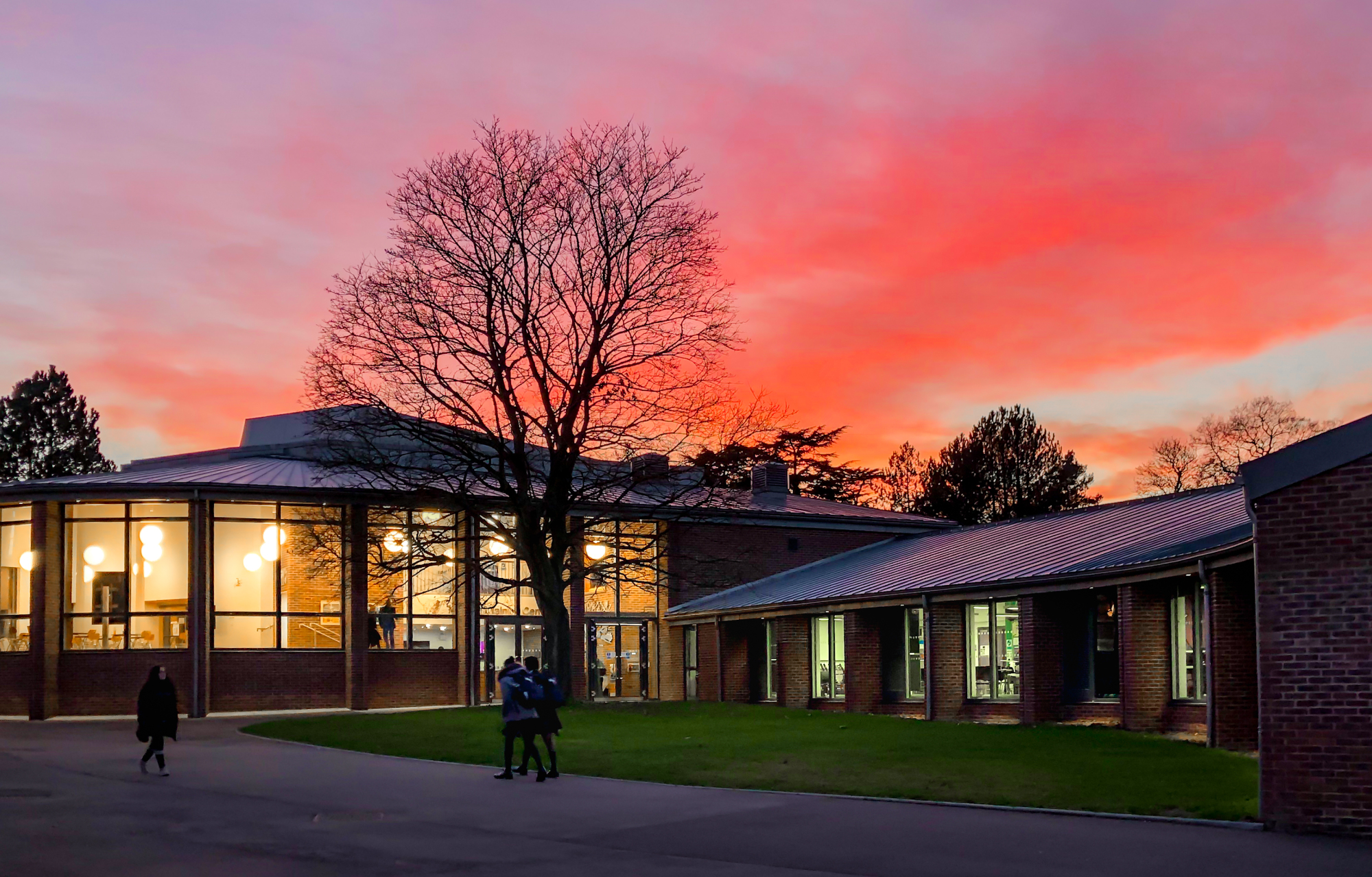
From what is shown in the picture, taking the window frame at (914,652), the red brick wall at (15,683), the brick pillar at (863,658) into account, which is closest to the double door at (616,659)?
the brick pillar at (863,658)

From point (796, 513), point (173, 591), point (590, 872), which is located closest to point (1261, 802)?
point (590, 872)

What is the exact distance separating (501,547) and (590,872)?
110 ft

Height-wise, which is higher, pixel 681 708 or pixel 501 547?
pixel 501 547

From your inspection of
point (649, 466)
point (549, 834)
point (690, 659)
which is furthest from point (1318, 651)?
point (690, 659)

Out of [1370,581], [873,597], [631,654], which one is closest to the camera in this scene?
[1370,581]

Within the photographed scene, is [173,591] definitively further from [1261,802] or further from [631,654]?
[1261,802]

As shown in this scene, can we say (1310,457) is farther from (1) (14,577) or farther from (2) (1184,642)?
(1) (14,577)

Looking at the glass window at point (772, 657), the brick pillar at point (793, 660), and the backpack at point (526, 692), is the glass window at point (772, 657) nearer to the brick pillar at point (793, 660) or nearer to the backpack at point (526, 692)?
the brick pillar at point (793, 660)

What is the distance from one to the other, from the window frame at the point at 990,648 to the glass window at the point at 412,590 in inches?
519

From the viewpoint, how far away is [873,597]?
33.4m

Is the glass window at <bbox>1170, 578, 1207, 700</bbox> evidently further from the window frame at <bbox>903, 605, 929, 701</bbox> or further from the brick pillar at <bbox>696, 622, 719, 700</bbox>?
the brick pillar at <bbox>696, 622, 719, 700</bbox>

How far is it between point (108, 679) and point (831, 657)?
17.2 metres

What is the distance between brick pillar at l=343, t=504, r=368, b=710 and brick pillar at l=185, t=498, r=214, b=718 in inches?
132

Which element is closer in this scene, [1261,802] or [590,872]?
[590,872]
